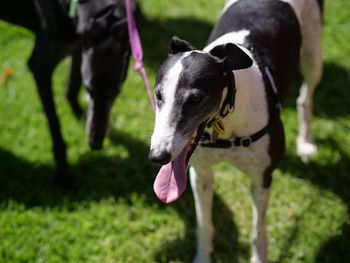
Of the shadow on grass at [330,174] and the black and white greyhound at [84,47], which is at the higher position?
the black and white greyhound at [84,47]

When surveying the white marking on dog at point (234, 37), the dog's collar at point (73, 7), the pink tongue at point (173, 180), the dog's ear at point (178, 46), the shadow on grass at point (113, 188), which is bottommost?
the shadow on grass at point (113, 188)

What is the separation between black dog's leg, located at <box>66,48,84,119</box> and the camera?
171 inches

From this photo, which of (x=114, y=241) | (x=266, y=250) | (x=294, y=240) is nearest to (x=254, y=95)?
(x=266, y=250)

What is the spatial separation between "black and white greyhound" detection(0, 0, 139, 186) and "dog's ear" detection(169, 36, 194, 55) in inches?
39.8

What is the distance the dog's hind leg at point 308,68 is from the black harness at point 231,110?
3.32 ft

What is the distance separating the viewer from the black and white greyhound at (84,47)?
3.36 metres

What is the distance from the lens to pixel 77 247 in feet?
11.8

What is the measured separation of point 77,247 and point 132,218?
505mm

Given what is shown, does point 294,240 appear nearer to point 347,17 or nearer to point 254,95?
point 254,95

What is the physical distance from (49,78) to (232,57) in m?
1.93

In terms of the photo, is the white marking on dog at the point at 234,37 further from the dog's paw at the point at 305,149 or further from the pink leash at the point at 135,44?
the dog's paw at the point at 305,149

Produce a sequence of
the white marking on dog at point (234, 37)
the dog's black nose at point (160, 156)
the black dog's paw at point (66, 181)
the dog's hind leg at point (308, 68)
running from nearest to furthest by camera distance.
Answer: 1. the dog's black nose at point (160, 156)
2. the white marking on dog at point (234, 37)
3. the dog's hind leg at point (308, 68)
4. the black dog's paw at point (66, 181)

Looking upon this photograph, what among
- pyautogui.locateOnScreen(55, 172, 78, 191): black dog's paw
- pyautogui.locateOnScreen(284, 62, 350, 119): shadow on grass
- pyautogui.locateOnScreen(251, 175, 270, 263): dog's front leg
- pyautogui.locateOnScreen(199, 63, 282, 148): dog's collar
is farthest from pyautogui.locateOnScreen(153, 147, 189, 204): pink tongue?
pyautogui.locateOnScreen(284, 62, 350, 119): shadow on grass

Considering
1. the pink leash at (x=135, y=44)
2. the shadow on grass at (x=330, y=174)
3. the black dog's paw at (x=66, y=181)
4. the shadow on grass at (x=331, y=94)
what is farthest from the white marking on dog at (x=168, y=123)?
the shadow on grass at (x=331, y=94)
